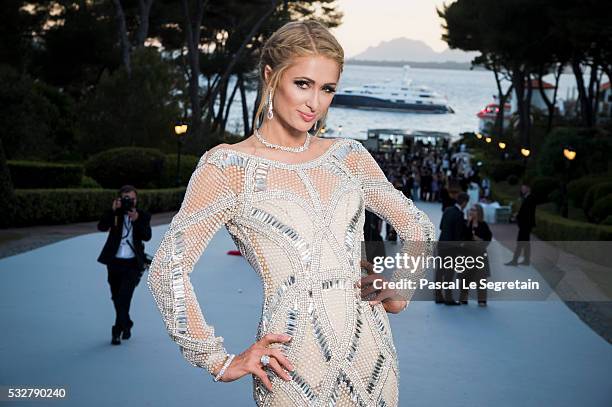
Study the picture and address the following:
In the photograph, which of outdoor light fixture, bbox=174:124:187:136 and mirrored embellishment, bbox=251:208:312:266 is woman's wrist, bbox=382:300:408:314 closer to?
mirrored embellishment, bbox=251:208:312:266

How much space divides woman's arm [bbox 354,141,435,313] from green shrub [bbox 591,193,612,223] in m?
21.0

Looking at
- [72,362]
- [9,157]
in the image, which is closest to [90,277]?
[72,362]

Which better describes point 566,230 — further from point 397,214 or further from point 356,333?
point 356,333

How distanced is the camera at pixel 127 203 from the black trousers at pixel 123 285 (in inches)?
20.7

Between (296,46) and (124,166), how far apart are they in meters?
29.2

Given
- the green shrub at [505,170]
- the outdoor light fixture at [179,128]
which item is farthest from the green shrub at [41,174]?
the green shrub at [505,170]

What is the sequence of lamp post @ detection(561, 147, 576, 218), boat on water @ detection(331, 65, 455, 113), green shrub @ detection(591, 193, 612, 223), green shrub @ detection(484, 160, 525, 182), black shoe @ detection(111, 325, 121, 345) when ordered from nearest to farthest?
black shoe @ detection(111, 325, 121, 345) → green shrub @ detection(591, 193, 612, 223) → lamp post @ detection(561, 147, 576, 218) → green shrub @ detection(484, 160, 525, 182) → boat on water @ detection(331, 65, 455, 113)

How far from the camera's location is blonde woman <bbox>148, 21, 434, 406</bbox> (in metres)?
2.65

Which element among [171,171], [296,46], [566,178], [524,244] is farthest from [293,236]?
[171,171]

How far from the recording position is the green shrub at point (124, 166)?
103 ft

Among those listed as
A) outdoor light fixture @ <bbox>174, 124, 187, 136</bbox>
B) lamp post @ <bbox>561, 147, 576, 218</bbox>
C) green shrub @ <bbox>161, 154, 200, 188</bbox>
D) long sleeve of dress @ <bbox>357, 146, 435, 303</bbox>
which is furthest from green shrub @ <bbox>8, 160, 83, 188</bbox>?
long sleeve of dress @ <bbox>357, 146, 435, 303</bbox>

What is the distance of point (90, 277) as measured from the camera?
15562 mm

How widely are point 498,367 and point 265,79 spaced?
7548 mm

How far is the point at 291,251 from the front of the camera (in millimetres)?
2676
